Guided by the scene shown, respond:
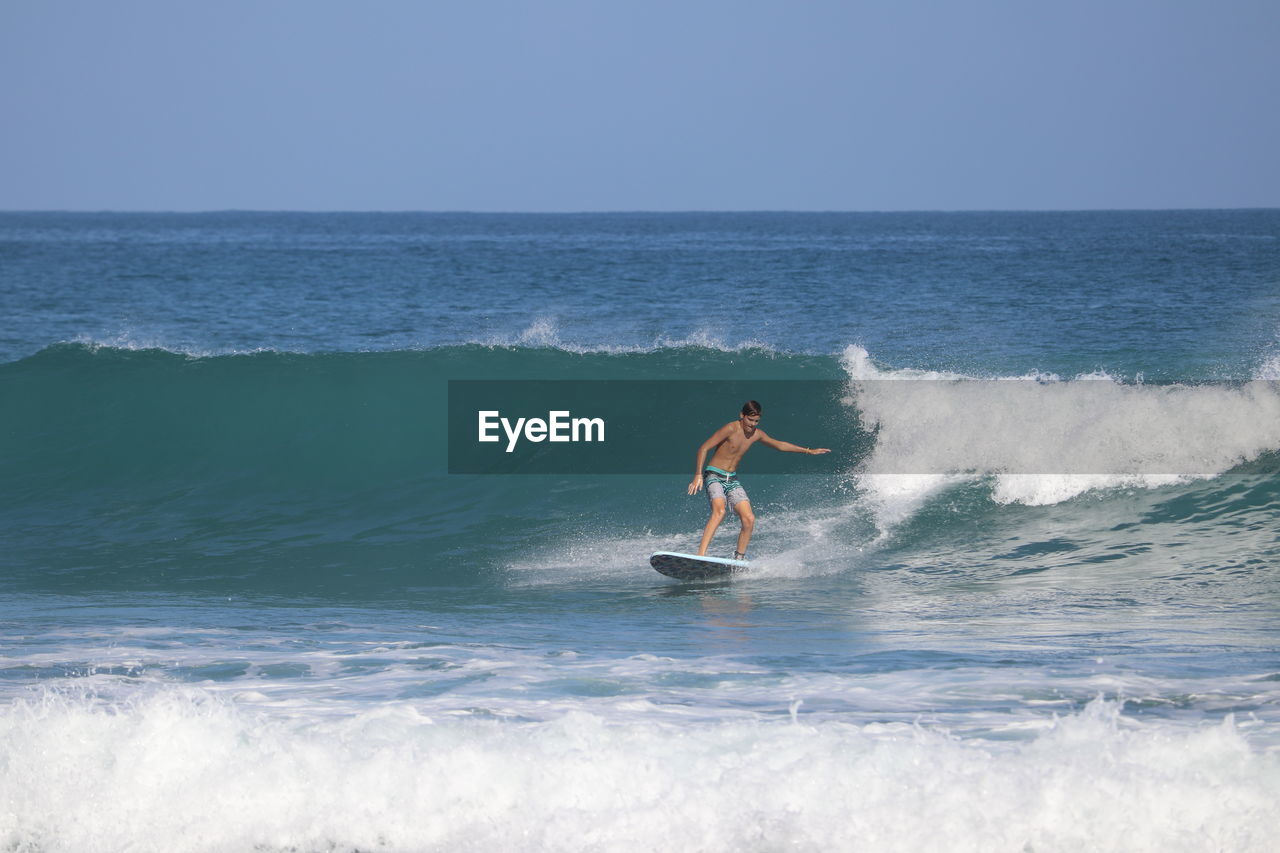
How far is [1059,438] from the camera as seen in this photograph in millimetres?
14094

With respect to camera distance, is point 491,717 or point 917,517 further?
point 917,517

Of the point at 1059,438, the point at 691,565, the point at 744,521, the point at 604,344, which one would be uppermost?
the point at 604,344

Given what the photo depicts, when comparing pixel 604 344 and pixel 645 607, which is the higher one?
pixel 604 344

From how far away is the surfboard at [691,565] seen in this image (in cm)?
998

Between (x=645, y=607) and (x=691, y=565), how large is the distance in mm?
902

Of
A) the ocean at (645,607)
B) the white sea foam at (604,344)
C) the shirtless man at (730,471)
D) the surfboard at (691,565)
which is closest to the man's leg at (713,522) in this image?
the shirtless man at (730,471)

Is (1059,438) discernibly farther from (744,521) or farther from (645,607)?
(645,607)

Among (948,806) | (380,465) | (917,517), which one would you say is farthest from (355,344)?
Result: (948,806)

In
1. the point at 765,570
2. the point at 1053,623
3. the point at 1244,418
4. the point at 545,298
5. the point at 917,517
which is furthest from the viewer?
the point at 545,298

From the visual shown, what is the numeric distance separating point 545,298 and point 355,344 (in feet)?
40.2

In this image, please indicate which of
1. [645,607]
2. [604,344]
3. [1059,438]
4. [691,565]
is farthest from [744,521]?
[604,344]

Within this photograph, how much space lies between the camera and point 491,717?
640 centimetres

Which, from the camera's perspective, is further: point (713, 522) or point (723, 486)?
point (723, 486)

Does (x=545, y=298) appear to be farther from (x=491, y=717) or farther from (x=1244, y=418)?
(x=491, y=717)
